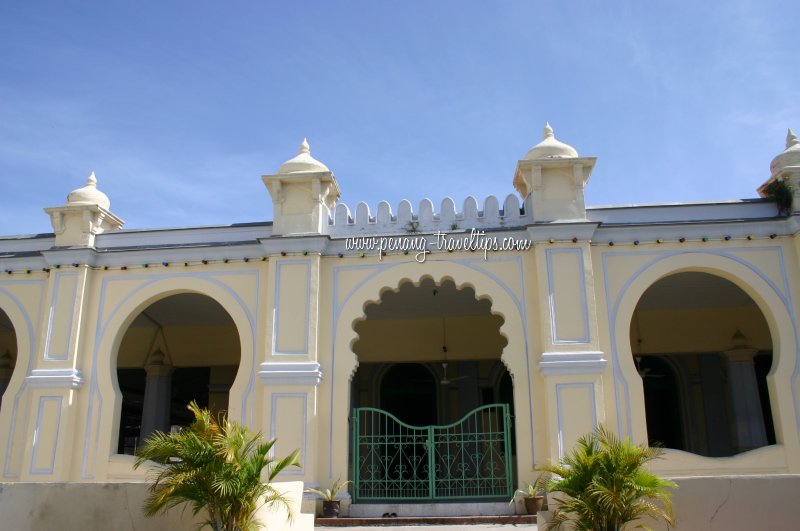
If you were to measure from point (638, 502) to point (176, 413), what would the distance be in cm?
1570


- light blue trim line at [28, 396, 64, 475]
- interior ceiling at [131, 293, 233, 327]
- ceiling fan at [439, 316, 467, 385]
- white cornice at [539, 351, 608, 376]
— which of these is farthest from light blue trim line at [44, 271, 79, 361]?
white cornice at [539, 351, 608, 376]

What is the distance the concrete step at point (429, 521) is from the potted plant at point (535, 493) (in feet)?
0.50

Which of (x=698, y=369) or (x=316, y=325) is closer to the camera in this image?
(x=316, y=325)

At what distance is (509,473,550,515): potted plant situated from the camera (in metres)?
10.3

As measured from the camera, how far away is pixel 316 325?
11.5 m

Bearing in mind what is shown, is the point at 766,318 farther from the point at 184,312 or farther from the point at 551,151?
the point at 184,312

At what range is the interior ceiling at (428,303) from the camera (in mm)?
13664

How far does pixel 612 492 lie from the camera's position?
6918 mm

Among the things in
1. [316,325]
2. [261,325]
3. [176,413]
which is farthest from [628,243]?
[176,413]

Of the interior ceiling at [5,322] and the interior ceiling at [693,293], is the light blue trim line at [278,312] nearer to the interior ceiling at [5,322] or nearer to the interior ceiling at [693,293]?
the interior ceiling at [693,293]

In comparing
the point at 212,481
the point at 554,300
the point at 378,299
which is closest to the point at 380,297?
the point at 378,299

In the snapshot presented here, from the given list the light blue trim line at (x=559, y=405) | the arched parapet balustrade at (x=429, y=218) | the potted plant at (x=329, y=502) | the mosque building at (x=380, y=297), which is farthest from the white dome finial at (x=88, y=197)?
the light blue trim line at (x=559, y=405)

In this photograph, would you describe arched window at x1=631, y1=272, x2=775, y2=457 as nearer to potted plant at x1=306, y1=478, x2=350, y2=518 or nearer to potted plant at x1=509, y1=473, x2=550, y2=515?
potted plant at x1=509, y1=473, x2=550, y2=515

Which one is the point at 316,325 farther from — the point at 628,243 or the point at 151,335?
the point at 151,335
